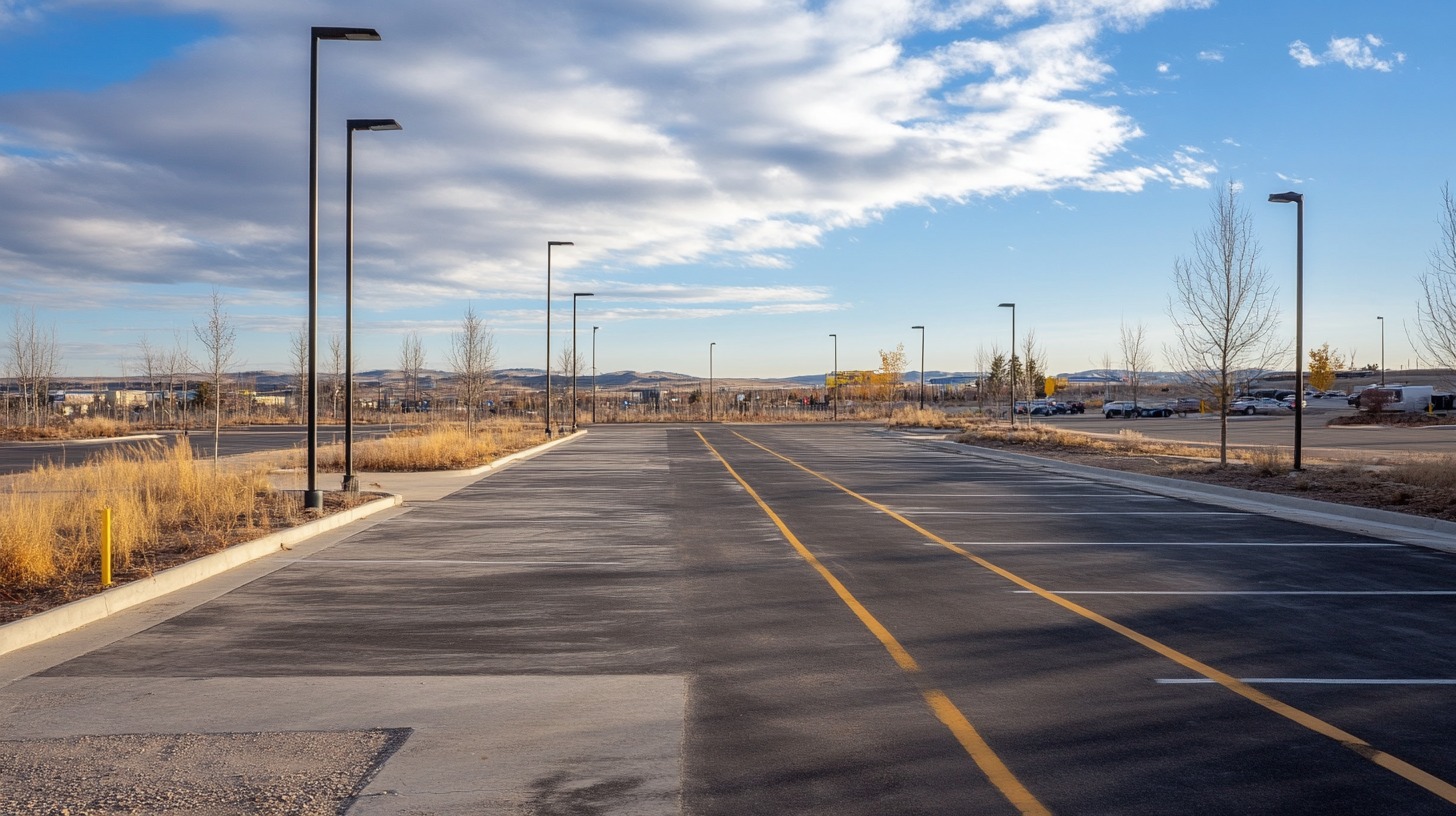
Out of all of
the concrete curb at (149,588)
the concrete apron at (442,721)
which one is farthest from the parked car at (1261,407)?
the concrete apron at (442,721)

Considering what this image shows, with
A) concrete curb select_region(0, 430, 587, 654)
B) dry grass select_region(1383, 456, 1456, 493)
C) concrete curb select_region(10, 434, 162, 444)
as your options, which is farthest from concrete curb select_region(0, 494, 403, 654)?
concrete curb select_region(10, 434, 162, 444)

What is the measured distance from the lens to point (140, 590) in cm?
1019

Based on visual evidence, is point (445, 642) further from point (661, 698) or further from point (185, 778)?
point (185, 778)

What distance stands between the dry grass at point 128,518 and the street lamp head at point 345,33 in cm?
716

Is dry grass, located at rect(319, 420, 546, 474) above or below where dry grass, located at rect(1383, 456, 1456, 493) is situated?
below

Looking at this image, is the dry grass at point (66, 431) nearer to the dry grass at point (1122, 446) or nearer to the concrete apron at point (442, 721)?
the dry grass at point (1122, 446)

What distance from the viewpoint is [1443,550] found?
44.4 feet

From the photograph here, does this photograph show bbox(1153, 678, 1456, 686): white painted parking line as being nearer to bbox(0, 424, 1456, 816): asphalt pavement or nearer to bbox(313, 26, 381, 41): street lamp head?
bbox(0, 424, 1456, 816): asphalt pavement

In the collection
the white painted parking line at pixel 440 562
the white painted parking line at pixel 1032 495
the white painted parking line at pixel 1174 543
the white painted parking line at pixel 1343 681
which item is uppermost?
the white painted parking line at pixel 1343 681

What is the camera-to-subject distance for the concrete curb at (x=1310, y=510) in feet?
49.6

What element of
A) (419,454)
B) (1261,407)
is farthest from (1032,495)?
(1261,407)

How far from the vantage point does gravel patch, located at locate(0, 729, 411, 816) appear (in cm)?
502

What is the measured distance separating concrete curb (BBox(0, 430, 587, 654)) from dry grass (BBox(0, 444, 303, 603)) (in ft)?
1.10

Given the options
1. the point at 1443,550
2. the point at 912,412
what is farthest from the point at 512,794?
the point at 912,412
